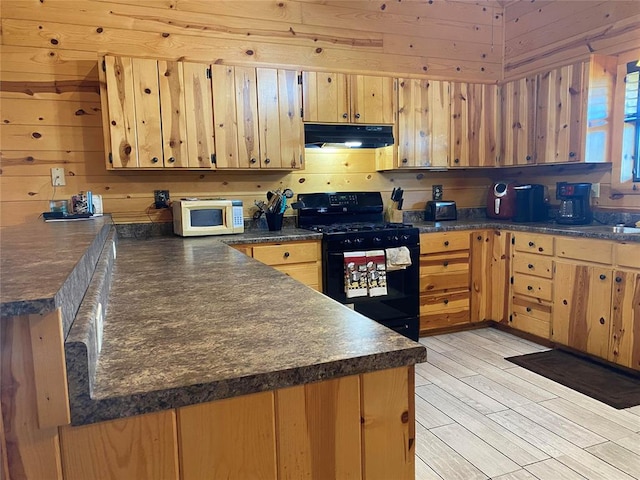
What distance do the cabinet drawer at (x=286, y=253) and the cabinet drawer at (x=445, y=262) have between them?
925mm

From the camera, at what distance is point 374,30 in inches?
153

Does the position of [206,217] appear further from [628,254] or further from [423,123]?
[628,254]

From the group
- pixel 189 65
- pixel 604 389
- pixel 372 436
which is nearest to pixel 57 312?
pixel 372 436

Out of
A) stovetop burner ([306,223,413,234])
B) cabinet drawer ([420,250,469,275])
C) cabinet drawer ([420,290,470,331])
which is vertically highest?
stovetop burner ([306,223,413,234])

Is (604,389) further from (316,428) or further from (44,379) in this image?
(44,379)

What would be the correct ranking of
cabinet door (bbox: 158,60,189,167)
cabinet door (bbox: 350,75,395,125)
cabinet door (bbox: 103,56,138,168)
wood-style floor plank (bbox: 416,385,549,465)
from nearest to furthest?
wood-style floor plank (bbox: 416,385,549,465), cabinet door (bbox: 103,56,138,168), cabinet door (bbox: 158,60,189,167), cabinet door (bbox: 350,75,395,125)

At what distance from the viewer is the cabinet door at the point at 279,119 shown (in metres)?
3.27

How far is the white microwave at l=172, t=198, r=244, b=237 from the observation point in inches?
122

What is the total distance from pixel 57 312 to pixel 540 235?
3354 millimetres

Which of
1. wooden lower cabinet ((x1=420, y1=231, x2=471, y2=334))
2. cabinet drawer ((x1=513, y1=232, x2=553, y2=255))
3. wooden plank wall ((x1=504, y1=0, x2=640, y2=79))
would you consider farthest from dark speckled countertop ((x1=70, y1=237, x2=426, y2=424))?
wooden plank wall ((x1=504, y1=0, x2=640, y2=79))

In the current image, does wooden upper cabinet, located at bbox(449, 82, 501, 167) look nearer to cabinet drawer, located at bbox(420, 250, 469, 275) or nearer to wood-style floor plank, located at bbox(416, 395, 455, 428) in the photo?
cabinet drawer, located at bbox(420, 250, 469, 275)

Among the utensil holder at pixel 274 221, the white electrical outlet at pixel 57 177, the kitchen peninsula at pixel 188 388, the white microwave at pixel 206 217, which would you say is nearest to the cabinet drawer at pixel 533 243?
the utensil holder at pixel 274 221

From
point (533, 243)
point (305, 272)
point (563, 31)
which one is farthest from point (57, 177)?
point (563, 31)

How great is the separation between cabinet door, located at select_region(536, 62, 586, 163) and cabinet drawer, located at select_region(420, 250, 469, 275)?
987mm
